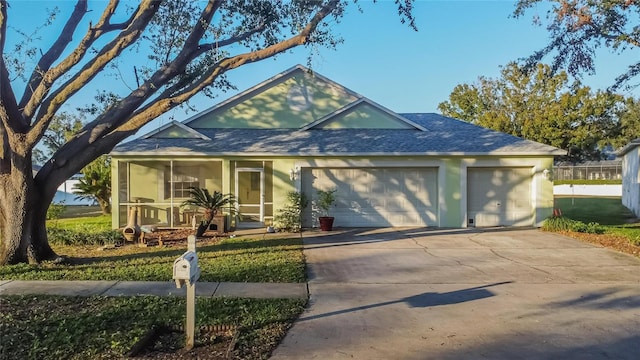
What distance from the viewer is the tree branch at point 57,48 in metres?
10.3

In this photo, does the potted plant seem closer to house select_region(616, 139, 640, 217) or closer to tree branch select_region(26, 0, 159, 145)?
tree branch select_region(26, 0, 159, 145)

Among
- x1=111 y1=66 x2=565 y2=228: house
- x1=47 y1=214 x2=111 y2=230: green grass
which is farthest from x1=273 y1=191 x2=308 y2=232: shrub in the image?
x1=47 y1=214 x2=111 y2=230: green grass

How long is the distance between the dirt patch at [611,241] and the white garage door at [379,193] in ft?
15.0

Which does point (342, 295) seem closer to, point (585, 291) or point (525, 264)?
point (585, 291)

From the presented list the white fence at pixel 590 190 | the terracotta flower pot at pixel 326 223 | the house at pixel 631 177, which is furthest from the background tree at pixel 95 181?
the white fence at pixel 590 190

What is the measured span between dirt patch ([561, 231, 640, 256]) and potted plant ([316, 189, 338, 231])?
25.1 feet

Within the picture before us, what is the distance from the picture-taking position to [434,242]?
13.6 meters

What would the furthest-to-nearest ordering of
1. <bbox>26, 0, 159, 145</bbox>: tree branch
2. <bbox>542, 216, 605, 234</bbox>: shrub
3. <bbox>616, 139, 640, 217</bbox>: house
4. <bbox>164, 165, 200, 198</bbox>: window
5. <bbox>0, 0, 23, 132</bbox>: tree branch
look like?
<bbox>616, 139, 640, 217</bbox>: house, <bbox>164, 165, 200, 198</bbox>: window, <bbox>542, 216, 605, 234</bbox>: shrub, <bbox>26, 0, 159, 145</bbox>: tree branch, <bbox>0, 0, 23, 132</bbox>: tree branch

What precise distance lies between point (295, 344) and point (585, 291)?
529cm

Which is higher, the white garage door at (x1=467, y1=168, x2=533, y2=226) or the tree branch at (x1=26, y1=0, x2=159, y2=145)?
the tree branch at (x1=26, y1=0, x2=159, y2=145)

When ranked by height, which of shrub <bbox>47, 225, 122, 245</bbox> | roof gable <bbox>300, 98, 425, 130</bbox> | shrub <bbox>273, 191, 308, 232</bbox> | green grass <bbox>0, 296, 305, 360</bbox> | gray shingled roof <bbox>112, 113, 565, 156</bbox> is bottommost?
green grass <bbox>0, 296, 305, 360</bbox>

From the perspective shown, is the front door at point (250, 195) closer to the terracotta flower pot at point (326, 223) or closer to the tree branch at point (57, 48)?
the terracotta flower pot at point (326, 223)

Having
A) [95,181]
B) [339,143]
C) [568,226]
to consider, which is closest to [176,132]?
[339,143]

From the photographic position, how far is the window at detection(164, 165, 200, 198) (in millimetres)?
17844
